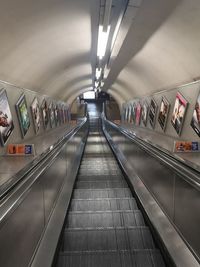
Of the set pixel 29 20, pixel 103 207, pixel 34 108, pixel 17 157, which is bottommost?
pixel 103 207

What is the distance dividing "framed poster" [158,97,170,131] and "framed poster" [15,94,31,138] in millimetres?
3691

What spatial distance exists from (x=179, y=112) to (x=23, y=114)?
3606mm

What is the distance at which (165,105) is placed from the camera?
834 cm

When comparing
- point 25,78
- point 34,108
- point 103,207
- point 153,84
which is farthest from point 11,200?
point 153,84

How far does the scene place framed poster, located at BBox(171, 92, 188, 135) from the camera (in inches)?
264

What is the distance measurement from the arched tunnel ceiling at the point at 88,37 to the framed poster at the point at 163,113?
0.78m

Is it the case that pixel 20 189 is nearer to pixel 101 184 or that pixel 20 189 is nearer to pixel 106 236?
pixel 106 236

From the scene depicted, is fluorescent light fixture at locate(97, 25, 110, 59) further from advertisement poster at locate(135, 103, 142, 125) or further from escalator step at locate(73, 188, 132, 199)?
advertisement poster at locate(135, 103, 142, 125)

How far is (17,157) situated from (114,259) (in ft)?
8.64

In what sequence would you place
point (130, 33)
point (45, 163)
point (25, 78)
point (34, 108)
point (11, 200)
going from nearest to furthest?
point (11, 200) → point (45, 163) → point (130, 33) → point (25, 78) → point (34, 108)

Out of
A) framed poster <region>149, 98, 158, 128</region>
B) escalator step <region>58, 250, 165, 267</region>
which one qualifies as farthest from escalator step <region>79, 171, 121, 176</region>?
escalator step <region>58, 250, 165, 267</region>

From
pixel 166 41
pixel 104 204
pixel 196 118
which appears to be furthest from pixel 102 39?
pixel 104 204

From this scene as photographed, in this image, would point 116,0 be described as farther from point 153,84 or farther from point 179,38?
point 153,84

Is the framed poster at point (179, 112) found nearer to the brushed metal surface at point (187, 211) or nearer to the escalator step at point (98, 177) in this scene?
the escalator step at point (98, 177)
